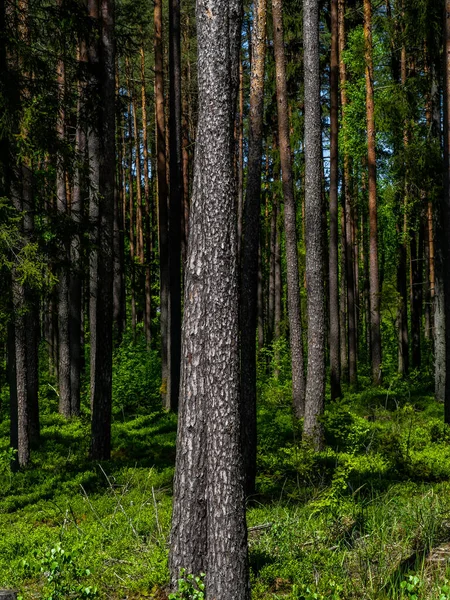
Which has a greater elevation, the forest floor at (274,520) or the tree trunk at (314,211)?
the tree trunk at (314,211)

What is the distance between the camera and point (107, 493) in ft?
31.3

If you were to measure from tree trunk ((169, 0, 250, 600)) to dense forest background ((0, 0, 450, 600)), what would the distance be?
27 mm

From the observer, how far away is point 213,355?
5145mm

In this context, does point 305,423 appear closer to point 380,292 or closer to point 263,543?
point 263,543

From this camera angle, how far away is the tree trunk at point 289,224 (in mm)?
13086

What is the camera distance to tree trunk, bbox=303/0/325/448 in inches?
427

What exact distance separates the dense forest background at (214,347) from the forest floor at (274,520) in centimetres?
4

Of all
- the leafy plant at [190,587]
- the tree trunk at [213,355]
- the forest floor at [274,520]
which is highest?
the tree trunk at [213,355]

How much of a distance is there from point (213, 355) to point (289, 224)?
867 centimetres

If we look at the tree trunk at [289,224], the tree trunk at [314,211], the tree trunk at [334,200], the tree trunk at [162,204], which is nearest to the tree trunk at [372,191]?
the tree trunk at [334,200]

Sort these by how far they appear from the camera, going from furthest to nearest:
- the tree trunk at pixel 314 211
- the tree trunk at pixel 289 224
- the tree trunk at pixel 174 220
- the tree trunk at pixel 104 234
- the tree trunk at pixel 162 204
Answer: the tree trunk at pixel 162 204, the tree trunk at pixel 174 220, the tree trunk at pixel 289 224, the tree trunk at pixel 104 234, the tree trunk at pixel 314 211

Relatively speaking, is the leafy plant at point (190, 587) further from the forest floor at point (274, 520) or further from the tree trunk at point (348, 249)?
the tree trunk at point (348, 249)

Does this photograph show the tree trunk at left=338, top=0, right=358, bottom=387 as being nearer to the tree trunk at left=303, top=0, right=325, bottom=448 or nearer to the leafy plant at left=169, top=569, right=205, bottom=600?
the tree trunk at left=303, top=0, right=325, bottom=448

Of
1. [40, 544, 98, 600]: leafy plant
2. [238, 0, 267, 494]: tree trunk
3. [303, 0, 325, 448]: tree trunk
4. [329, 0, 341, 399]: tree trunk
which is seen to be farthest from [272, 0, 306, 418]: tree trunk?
[40, 544, 98, 600]: leafy plant
